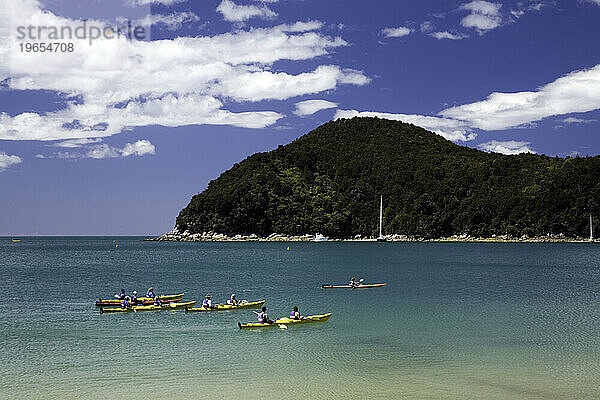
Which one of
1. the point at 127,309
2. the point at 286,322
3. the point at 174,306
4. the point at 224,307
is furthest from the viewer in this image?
the point at 174,306

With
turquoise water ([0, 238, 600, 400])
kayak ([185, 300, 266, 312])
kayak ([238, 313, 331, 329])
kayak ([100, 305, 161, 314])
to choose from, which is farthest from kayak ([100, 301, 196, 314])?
kayak ([238, 313, 331, 329])

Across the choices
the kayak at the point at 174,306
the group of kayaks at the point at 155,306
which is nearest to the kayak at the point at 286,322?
the group of kayaks at the point at 155,306

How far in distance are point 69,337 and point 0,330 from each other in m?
5.79

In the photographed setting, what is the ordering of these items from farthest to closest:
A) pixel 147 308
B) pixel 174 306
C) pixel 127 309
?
1. pixel 174 306
2. pixel 147 308
3. pixel 127 309

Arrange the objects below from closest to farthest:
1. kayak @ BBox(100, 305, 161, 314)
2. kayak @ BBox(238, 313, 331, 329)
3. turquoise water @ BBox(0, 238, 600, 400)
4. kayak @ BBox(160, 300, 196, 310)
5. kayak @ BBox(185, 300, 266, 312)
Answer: turquoise water @ BBox(0, 238, 600, 400) → kayak @ BBox(238, 313, 331, 329) → kayak @ BBox(185, 300, 266, 312) → kayak @ BBox(100, 305, 161, 314) → kayak @ BBox(160, 300, 196, 310)

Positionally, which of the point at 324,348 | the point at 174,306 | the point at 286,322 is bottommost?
the point at 324,348

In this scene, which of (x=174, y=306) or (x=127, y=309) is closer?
(x=127, y=309)

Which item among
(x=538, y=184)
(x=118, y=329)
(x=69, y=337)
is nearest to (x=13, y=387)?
(x=69, y=337)

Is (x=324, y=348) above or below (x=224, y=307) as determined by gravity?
below

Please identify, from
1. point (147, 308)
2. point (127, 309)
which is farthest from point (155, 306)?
point (127, 309)

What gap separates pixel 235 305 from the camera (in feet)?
135

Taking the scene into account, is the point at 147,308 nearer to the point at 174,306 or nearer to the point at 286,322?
the point at 174,306

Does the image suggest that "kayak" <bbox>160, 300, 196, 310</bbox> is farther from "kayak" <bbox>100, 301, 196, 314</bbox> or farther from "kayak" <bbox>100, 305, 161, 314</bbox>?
"kayak" <bbox>100, 305, 161, 314</bbox>

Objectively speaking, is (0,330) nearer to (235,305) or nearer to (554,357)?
(235,305)
